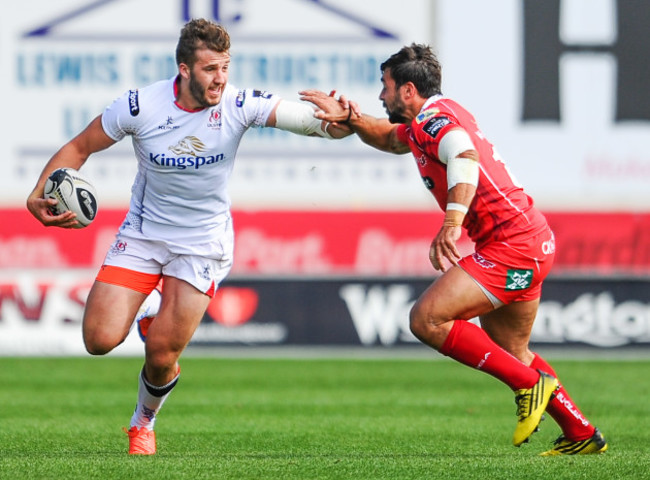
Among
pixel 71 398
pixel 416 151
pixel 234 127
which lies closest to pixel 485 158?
pixel 416 151

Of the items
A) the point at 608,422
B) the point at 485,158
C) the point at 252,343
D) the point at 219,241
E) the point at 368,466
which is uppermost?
the point at 485,158

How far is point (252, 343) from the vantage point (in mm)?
16172

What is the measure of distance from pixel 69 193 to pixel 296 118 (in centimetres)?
142

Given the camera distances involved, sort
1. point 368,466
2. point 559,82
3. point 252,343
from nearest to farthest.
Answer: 1. point 368,466
2. point 252,343
3. point 559,82

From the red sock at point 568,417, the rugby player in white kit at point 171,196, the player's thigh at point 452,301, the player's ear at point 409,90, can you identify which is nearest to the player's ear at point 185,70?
the rugby player in white kit at point 171,196

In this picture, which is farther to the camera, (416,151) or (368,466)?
(416,151)

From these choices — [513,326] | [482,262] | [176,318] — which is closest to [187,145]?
[176,318]

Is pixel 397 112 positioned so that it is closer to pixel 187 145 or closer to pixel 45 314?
pixel 187 145

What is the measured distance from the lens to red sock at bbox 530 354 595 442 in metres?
7.30

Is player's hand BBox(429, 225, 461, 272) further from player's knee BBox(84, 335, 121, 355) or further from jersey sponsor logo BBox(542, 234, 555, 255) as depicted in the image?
player's knee BBox(84, 335, 121, 355)

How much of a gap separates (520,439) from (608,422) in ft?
9.59

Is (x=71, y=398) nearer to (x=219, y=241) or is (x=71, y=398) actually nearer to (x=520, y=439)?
(x=219, y=241)

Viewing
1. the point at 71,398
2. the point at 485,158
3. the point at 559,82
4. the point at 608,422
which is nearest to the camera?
the point at 485,158

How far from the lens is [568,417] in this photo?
7348mm
